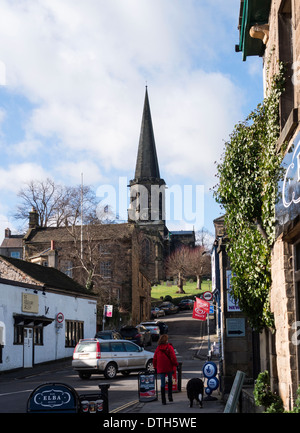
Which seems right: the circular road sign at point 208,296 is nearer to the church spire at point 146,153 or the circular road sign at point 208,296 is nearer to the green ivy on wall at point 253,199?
the green ivy on wall at point 253,199

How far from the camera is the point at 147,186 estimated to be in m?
121

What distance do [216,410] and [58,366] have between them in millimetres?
20868

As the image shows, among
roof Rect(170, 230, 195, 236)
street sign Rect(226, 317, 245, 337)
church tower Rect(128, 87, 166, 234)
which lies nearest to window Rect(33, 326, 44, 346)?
street sign Rect(226, 317, 245, 337)

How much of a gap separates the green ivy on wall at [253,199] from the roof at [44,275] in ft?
82.1

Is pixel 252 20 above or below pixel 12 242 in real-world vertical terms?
below

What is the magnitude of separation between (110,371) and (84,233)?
34255mm

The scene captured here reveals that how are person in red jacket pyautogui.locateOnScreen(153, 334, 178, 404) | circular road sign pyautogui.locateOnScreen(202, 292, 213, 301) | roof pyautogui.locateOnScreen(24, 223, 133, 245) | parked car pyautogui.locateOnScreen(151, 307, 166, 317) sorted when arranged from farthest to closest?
parked car pyautogui.locateOnScreen(151, 307, 166, 317)
roof pyautogui.locateOnScreen(24, 223, 133, 245)
circular road sign pyautogui.locateOnScreen(202, 292, 213, 301)
person in red jacket pyautogui.locateOnScreen(153, 334, 178, 404)

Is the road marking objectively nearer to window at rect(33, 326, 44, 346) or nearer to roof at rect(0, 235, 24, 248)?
window at rect(33, 326, 44, 346)

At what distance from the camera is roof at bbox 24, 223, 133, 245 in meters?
56.1

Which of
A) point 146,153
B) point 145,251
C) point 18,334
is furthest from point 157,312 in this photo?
point 146,153

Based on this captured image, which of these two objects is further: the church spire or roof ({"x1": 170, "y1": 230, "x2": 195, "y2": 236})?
roof ({"x1": 170, "y1": 230, "x2": 195, "y2": 236})

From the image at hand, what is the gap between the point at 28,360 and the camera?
31953 millimetres

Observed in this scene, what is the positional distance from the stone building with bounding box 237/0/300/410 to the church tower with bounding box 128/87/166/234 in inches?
4141

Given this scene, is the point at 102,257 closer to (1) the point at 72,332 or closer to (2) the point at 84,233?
(2) the point at 84,233
